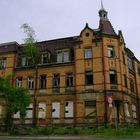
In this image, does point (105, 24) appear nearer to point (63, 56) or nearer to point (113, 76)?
point (63, 56)

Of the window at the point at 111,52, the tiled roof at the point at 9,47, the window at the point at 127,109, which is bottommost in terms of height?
the window at the point at 127,109

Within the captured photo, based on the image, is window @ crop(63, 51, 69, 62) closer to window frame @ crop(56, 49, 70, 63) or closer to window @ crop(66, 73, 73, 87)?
window frame @ crop(56, 49, 70, 63)

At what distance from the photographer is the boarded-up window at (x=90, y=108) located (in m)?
33.0

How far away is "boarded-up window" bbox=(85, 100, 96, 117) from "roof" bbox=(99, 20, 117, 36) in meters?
10.3

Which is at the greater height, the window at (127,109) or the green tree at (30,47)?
the green tree at (30,47)

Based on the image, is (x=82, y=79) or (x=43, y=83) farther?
(x=43, y=83)

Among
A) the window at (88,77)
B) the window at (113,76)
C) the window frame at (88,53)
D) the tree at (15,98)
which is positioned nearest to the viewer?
the tree at (15,98)

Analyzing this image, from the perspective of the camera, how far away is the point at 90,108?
109 ft

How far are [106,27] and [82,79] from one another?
367 inches

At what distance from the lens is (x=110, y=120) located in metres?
31.7

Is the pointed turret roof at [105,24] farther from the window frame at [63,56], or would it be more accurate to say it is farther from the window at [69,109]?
the window at [69,109]

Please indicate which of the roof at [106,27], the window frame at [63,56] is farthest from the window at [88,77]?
the roof at [106,27]

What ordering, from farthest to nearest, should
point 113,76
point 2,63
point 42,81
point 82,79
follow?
1. point 2,63
2. point 42,81
3. point 82,79
4. point 113,76

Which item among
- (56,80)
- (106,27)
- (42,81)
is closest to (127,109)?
(56,80)
